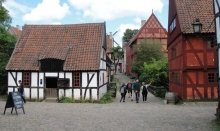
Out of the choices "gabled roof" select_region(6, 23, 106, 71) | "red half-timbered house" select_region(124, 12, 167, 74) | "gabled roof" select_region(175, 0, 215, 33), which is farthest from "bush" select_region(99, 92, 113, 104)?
"red half-timbered house" select_region(124, 12, 167, 74)

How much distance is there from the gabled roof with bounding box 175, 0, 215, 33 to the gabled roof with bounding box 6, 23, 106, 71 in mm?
7148

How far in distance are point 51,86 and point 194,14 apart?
1271 cm

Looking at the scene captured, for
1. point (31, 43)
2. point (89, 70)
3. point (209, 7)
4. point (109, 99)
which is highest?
point (209, 7)

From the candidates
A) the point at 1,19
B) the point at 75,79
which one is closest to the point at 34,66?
the point at 75,79

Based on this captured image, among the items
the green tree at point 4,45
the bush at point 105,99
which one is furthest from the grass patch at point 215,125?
the green tree at point 4,45

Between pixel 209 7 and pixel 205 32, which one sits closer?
pixel 205 32

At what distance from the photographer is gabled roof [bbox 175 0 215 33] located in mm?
27406

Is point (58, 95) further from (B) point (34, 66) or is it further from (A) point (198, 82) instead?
(A) point (198, 82)

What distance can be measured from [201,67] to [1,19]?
1813 centimetres

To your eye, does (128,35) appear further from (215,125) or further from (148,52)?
(215,125)

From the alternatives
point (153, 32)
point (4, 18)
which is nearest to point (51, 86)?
point (4, 18)

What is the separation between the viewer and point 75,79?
30703 millimetres

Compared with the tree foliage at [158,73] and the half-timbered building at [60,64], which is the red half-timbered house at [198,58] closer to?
the half-timbered building at [60,64]

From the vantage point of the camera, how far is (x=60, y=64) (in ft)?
102
